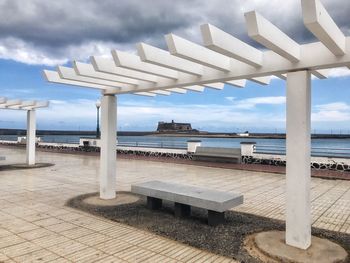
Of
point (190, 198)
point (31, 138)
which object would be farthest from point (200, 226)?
point (31, 138)

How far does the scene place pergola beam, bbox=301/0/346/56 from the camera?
10.1 ft

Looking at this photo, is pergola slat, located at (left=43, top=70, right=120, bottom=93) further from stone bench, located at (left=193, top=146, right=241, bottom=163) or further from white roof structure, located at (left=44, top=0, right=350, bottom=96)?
stone bench, located at (left=193, top=146, right=241, bottom=163)

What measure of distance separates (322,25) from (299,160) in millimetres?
1944

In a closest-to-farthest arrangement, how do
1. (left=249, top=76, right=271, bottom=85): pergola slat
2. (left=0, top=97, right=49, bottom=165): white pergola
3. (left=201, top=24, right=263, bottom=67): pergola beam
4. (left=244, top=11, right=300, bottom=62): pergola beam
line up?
(left=244, top=11, right=300, bottom=62): pergola beam → (left=201, top=24, right=263, bottom=67): pergola beam → (left=249, top=76, right=271, bottom=85): pergola slat → (left=0, top=97, right=49, bottom=165): white pergola

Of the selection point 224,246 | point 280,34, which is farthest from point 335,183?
point 280,34

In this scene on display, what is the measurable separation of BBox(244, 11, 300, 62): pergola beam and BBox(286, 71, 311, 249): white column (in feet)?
1.32

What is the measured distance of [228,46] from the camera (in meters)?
3.95

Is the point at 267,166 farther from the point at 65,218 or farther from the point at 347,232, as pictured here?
the point at 65,218

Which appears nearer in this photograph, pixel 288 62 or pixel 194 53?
pixel 194 53

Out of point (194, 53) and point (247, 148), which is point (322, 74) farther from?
point (247, 148)

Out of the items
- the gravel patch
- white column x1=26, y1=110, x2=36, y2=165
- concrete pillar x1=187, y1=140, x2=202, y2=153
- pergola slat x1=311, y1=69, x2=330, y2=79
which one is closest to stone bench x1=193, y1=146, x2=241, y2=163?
concrete pillar x1=187, y1=140, x2=202, y2=153

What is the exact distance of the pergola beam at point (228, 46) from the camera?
12.1ft

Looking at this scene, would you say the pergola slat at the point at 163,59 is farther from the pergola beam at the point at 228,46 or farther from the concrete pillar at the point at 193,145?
the concrete pillar at the point at 193,145

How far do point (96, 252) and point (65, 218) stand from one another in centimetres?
189
